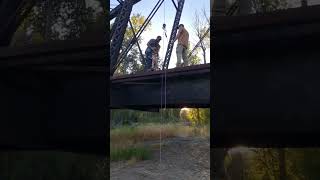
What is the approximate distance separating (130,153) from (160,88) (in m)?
0.49

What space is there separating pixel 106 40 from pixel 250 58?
3.00ft

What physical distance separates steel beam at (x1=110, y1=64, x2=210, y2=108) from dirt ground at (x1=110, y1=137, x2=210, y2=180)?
26 centimetres

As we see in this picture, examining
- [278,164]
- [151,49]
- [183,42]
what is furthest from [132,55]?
[278,164]

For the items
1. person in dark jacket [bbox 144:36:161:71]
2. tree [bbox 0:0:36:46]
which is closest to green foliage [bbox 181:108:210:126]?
person in dark jacket [bbox 144:36:161:71]

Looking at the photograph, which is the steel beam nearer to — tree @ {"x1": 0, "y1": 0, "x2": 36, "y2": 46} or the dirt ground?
the dirt ground

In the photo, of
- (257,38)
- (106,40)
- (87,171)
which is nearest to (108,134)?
(87,171)

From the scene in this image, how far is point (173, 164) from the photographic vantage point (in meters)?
2.89

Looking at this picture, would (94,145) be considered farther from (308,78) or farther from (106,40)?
(308,78)

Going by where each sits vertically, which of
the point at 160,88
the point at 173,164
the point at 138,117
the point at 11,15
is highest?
the point at 11,15

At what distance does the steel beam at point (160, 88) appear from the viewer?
2787mm

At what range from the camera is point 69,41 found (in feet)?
9.12

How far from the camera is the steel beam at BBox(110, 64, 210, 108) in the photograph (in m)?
2.79

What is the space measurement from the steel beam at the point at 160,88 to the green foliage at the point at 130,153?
0.30m

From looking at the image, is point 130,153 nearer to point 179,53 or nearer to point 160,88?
point 160,88
